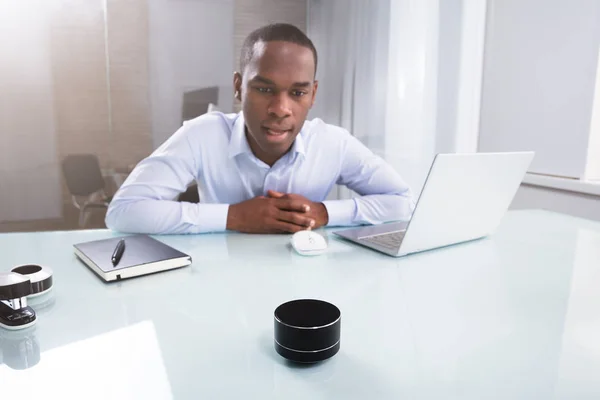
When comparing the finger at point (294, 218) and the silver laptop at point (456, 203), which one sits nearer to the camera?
the silver laptop at point (456, 203)

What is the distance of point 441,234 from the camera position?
958 millimetres

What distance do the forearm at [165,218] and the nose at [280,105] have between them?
33 centimetres

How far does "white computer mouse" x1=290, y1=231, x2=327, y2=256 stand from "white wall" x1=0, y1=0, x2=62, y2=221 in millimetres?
2512

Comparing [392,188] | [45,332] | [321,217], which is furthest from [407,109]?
[45,332]

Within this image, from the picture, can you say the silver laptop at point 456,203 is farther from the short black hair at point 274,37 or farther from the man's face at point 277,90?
the short black hair at point 274,37

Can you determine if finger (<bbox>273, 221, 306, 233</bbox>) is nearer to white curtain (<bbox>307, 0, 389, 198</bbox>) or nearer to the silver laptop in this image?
the silver laptop

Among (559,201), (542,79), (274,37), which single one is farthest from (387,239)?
(542,79)

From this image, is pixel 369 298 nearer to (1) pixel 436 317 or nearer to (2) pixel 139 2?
(1) pixel 436 317

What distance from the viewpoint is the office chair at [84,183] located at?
2898mm

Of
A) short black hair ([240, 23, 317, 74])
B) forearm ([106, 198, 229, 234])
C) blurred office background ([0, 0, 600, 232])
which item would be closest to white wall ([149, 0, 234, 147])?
blurred office background ([0, 0, 600, 232])

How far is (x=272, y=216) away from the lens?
1147 mm

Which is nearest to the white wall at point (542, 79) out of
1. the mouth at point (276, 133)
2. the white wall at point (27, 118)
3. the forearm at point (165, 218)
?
the mouth at point (276, 133)

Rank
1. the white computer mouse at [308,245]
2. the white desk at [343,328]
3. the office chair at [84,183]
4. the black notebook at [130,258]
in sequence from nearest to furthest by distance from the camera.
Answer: the white desk at [343,328]
the black notebook at [130,258]
the white computer mouse at [308,245]
the office chair at [84,183]

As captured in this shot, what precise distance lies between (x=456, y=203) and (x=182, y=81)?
2.54 m
